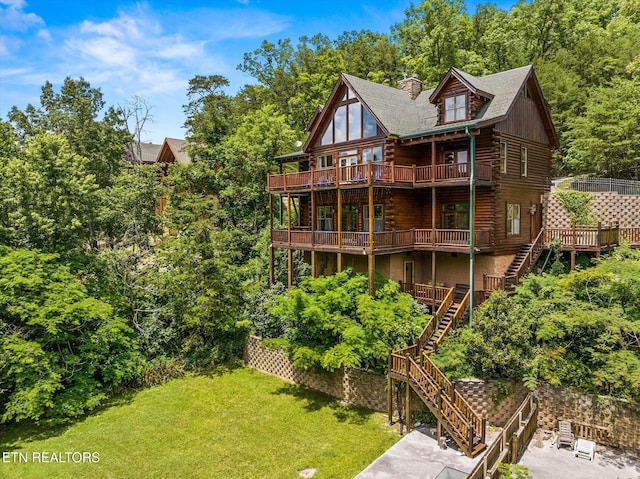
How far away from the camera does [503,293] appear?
16500 mm

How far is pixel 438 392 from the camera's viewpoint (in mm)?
13328

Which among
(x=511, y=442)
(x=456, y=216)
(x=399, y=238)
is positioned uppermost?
(x=456, y=216)

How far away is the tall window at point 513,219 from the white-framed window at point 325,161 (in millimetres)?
9423

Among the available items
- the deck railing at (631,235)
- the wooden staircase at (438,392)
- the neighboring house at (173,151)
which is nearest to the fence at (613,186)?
the deck railing at (631,235)

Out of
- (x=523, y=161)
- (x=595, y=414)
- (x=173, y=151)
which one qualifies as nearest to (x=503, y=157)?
(x=523, y=161)

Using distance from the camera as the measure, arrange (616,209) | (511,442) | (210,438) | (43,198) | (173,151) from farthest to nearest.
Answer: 1. (173,151)
2. (616,209)
3. (43,198)
4. (210,438)
5. (511,442)

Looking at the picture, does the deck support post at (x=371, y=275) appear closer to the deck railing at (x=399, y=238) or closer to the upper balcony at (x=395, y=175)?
the deck railing at (x=399, y=238)

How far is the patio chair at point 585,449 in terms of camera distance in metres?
12.1

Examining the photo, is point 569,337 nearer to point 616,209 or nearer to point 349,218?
point 616,209

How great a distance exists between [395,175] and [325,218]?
5.93 metres

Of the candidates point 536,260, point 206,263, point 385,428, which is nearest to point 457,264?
point 536,260

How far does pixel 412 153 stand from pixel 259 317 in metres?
11.0

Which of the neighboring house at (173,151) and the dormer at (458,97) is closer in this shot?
the dormer at (458,97)

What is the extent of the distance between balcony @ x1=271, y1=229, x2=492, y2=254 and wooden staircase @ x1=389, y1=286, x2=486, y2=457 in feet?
13.3
